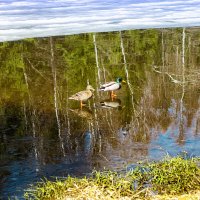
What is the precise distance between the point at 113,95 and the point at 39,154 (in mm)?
3689

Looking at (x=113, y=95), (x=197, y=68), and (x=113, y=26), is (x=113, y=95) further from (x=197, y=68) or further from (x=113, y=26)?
(x=113, y=26)

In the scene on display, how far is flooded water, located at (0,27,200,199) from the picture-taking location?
7160mm

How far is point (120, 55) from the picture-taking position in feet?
50.4

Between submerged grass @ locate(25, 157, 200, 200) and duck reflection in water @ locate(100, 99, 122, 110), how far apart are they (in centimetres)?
404

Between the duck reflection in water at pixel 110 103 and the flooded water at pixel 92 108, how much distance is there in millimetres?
23

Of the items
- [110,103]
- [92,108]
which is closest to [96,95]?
[110,103]

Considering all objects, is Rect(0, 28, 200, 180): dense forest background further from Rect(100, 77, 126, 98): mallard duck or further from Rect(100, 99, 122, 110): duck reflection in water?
Rect(100, 77, 126, 98): mallard duck

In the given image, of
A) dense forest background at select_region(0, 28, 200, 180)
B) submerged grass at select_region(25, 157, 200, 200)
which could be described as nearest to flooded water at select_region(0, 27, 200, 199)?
dense forest background at select_region(0, 28, 200, 180)

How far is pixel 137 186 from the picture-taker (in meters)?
5.79

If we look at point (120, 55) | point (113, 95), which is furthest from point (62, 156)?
point (120, 55)

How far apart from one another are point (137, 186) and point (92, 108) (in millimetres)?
4333

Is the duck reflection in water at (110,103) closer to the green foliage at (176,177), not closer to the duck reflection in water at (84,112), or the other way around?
the duck reflection in water at (84,112)

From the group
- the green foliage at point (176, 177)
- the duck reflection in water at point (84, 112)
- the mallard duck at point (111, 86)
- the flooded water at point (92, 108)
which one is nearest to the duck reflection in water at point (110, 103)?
the flooded water at point (92, 108)

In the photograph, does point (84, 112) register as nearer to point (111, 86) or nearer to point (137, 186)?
point (111, 86)
